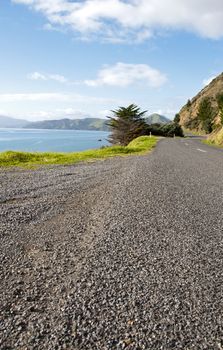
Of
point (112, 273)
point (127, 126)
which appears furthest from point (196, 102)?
point (112, 273)

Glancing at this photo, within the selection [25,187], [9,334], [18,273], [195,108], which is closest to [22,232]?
[18,273]

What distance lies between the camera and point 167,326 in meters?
3.22

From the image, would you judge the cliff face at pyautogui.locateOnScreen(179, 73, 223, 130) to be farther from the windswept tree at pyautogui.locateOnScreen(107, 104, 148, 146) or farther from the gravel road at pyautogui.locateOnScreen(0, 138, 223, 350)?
the gravel road at pyautogui.locateOnScreen(0, 138, 223, 350)

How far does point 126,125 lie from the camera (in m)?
70.7

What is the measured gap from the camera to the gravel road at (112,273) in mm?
3109

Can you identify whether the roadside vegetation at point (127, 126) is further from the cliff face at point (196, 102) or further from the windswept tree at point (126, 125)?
the cliff face at point (196, 102)

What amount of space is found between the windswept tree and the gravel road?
6184 centimetres

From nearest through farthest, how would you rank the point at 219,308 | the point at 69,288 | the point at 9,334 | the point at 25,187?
the point at 9,334
the point at 219,308
the point at 69,288
the point at 25,187

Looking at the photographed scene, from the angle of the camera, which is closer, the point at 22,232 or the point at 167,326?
the point at 167,326

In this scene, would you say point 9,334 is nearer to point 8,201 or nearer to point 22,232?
point 22,232

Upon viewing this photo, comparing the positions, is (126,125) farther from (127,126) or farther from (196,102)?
(196,102)

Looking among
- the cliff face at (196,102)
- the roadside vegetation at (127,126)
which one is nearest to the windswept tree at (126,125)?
the roadside vegetation at (127,126)

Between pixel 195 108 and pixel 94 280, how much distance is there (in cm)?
13824

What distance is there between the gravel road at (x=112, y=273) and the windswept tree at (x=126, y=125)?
2435 inches
